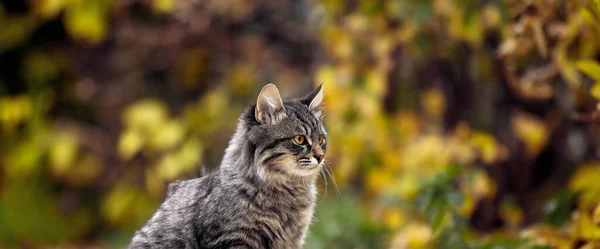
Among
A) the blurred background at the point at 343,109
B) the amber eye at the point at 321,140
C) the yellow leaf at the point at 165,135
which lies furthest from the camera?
the yellow leaf at the point at 165,135

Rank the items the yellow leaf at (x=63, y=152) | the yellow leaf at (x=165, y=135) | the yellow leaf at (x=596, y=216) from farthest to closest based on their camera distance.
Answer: the yellow leaf at (x=63, y=152) < the yellow leaf at (x=165, y=135) < the yellow leaf at (x=596, y=216)

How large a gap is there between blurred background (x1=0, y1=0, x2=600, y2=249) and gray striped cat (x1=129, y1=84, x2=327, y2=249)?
93cm

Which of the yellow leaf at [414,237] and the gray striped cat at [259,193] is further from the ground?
the yellow leaf at [414,237]

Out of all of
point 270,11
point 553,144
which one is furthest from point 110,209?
point 553,144

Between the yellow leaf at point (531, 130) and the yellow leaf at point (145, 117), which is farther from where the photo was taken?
the yellow leaf at point (145, 117)

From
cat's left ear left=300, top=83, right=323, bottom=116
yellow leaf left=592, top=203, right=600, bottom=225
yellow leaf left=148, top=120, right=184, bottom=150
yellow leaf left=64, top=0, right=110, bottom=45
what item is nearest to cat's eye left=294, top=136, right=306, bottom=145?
cat's left ear left=300, top=83, right=323, bottom=116

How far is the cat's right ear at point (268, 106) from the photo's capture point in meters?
3.33

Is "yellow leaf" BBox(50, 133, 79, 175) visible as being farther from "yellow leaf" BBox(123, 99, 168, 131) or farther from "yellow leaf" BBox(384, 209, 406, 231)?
"yellow leaf" BBox(384, 209, 406, 231)

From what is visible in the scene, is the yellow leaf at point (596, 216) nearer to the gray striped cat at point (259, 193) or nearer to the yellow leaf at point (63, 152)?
the gray striped cat at point (259, 193)

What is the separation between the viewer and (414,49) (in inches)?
206

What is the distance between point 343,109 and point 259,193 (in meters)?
2.13

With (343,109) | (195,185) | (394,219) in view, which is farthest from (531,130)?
(195,185)

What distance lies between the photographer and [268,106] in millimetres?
3396

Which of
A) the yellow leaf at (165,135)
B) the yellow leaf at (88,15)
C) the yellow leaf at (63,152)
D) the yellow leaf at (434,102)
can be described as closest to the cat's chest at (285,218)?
the yellow leaf at (434,102)
